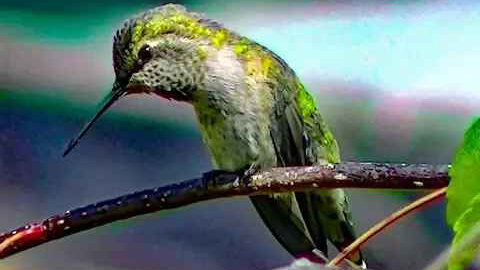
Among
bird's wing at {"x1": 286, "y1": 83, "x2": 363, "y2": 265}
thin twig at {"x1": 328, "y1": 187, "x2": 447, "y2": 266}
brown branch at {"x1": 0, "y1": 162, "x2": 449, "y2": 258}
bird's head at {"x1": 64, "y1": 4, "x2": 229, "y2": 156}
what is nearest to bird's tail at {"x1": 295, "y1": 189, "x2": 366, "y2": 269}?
bird's wing at {"x1": 286, "y1": 83, "x2": 363, "y2": 265}

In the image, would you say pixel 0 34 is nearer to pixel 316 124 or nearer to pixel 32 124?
pixel 32 124

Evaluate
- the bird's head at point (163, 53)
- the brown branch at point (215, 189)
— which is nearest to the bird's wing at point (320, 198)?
the bird's head at point (163, 53)

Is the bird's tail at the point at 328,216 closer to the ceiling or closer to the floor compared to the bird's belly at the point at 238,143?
closer to the floor

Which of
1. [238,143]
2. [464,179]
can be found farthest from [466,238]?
[238,143]

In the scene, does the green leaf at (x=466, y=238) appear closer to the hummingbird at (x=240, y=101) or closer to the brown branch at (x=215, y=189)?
the brown branch at (x=215, y=189)

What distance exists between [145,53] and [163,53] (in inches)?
1.8

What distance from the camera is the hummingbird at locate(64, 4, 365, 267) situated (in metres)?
1.02

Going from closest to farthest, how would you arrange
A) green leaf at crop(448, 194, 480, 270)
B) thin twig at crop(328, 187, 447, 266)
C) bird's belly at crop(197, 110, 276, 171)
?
green leaf at crop(448, 194, 480, 270)
thin twig at crop(328, 187, 447, 266)
bird's belly at crop(197, 110, 276, 171)

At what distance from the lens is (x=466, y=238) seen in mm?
190

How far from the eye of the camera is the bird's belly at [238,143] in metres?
1.00

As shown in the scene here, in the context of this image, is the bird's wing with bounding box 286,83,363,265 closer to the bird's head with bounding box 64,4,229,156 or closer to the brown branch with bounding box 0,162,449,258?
the bird's head with bounding box 64,4,229,156

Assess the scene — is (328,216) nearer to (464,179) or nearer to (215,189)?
(215,189)

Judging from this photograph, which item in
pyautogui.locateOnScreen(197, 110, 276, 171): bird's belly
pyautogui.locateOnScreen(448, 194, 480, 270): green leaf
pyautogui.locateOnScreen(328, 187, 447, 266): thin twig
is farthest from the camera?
pyautogui.locateOnScreen(197, 110, 276, 171): bird's belly

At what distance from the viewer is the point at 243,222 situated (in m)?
1.62
